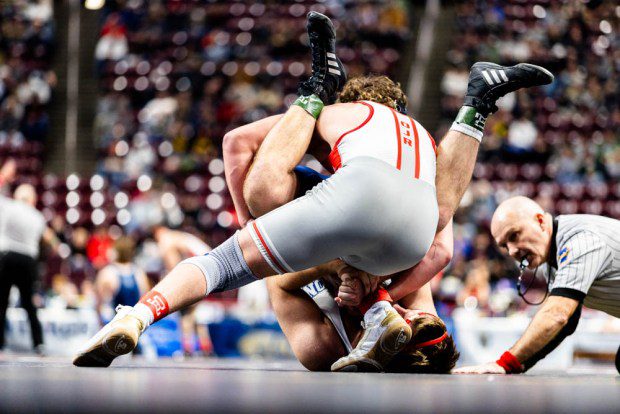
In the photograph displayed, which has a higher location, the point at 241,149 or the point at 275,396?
the point at 241,149

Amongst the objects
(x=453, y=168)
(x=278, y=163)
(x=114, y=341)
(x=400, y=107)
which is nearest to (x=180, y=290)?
(x=114, y=341)

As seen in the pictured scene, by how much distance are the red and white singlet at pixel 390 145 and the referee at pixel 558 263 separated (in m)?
0.58

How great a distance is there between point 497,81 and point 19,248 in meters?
4.91

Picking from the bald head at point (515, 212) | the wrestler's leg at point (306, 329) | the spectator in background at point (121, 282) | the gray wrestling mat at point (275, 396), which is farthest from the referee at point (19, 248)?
the gray wrestling mat at point (275, 396)

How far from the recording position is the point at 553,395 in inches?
68.7

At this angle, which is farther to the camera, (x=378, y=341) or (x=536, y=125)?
(x=536, y=125)

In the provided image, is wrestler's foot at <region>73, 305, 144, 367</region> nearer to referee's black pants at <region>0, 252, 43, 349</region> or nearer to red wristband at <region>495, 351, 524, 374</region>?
red wristband at <region>495, 351, 524, 374</region>

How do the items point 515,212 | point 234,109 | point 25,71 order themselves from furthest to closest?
point 25,71, point 234,109, point 515,212

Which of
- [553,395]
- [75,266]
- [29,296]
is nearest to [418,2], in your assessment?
[75,266]

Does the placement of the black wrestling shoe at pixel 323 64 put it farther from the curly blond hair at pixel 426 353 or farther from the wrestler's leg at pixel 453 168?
the curly blond hair at pixel 426 353

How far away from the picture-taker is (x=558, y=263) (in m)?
3.04

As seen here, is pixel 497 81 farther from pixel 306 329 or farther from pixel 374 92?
pixel 306 329

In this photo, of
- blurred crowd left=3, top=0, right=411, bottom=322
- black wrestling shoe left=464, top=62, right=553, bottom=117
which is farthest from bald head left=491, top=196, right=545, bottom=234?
blurred crowd left=3, top=0, right=411, bottom=322

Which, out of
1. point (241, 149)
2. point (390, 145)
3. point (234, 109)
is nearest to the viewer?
point (390, 145)
